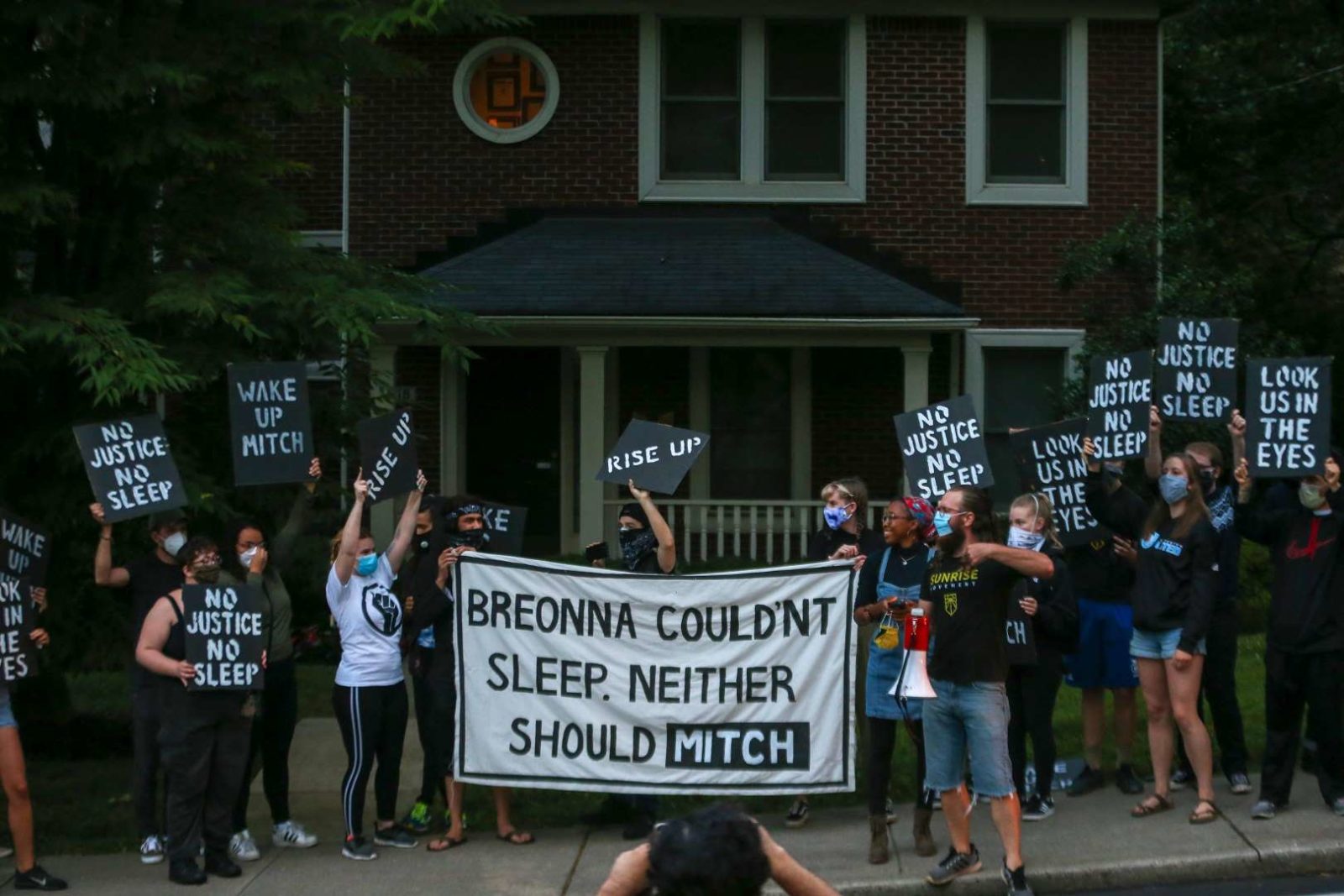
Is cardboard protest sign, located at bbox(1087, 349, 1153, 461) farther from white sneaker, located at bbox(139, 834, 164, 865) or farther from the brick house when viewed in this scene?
the brick house

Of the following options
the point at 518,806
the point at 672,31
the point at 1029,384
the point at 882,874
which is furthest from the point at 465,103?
the point at 882,874

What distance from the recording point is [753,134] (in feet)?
59.5

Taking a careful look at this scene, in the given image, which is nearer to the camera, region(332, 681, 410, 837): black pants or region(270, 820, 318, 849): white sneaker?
region(332, 681, 410, 837): black pants

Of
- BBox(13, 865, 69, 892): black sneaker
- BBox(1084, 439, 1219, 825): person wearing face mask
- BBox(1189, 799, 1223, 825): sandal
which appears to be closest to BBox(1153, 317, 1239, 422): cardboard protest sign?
BBox(1084, 439, 1219, 825): person wearing face mask

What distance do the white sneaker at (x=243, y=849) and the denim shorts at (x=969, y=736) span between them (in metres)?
3.41

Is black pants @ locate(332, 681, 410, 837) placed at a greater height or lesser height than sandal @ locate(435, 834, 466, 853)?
greater

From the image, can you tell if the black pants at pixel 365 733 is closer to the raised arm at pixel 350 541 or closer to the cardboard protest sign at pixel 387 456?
the raised arm at pixel 350 541

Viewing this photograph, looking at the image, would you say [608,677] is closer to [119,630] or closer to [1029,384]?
[119,630]

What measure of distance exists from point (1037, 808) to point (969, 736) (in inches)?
56.9

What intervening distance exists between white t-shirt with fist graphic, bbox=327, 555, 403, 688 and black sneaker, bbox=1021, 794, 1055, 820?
10.5 feet

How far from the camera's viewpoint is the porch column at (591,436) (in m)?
17.0

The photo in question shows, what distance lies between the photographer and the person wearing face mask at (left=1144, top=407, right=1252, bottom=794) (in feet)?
28.8

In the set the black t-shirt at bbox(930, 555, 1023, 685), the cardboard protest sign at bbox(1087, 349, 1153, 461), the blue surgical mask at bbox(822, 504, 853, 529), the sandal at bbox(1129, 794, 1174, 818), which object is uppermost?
the cardboard protest sign at bbox(1087, 349, 1153, 461)

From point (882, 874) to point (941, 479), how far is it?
2.20 meters
